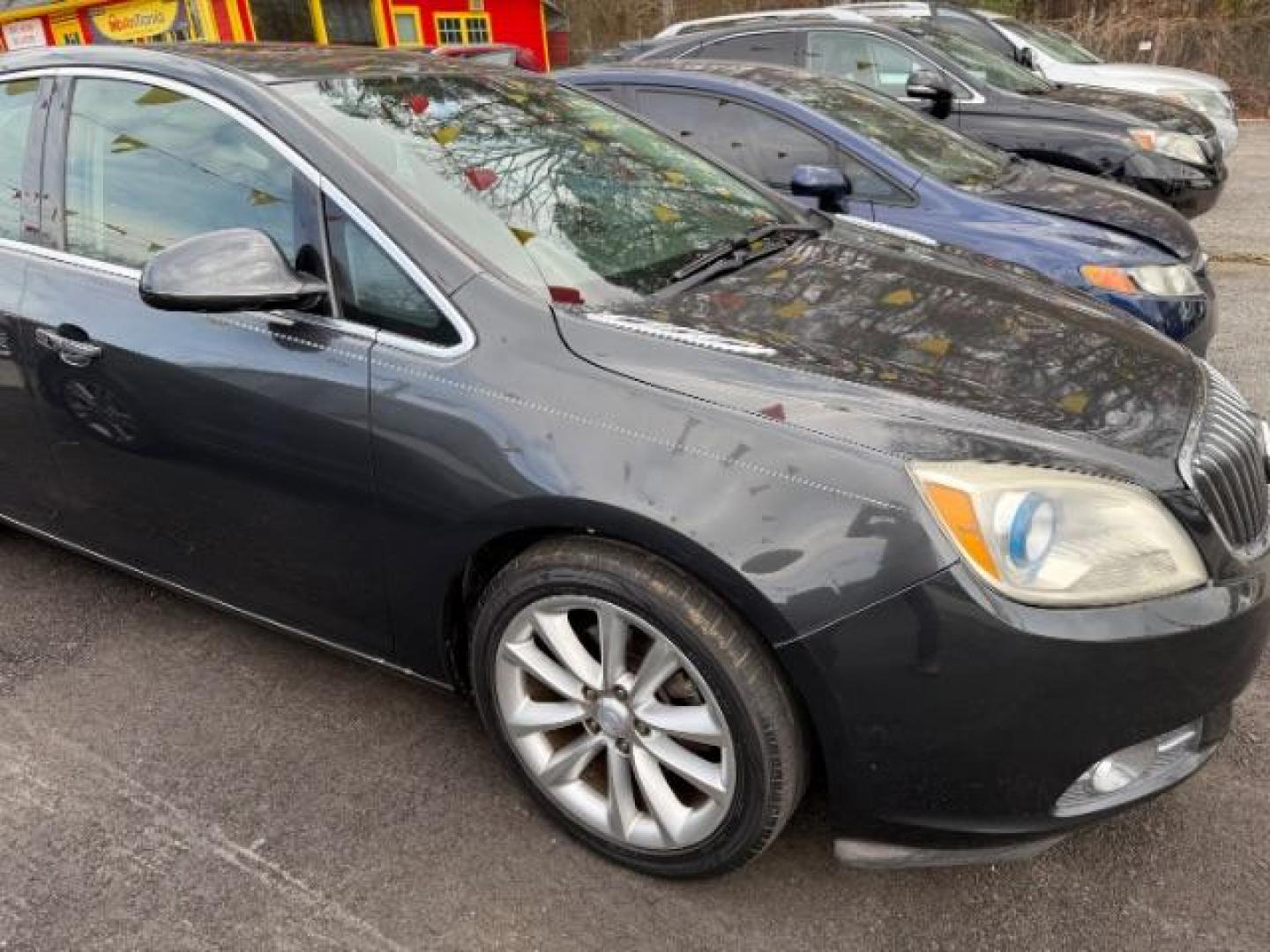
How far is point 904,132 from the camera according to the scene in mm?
4938

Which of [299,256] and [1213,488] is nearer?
[1213,488]

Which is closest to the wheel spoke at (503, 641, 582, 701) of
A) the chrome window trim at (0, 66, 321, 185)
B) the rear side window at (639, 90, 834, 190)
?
the chrome window trim at (0, 66, 321, 185)

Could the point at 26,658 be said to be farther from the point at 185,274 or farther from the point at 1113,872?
the point at 1113,872

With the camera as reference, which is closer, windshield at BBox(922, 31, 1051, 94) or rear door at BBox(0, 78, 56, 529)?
rear door at BBox(0, 78, 56, 529)

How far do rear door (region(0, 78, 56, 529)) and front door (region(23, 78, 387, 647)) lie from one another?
2.4 inches

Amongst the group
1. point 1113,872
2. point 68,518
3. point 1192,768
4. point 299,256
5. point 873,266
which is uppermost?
point 299,256

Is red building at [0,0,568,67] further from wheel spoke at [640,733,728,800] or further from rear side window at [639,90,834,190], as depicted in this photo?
wheel spoke at [640,733,728,800]

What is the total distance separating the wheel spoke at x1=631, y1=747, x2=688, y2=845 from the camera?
6.64 ft

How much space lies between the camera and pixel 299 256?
89.1 inches

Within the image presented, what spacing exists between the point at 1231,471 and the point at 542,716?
1450 mm

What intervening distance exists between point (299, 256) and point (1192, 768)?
2.09m

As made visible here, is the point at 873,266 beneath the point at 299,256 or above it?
beneath

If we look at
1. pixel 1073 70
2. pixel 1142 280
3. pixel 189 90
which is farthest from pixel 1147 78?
pixel 189 90

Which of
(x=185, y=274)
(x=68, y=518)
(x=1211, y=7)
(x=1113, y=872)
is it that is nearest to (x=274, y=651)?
(x=68, y=518)
